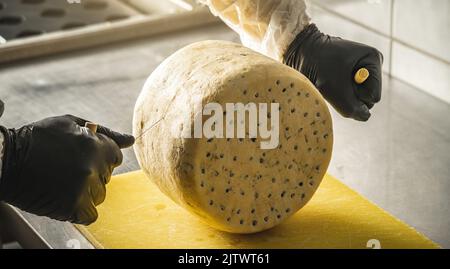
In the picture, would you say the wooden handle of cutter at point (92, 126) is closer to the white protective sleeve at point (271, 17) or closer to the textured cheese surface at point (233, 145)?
the textured cheese surface at point (233, 145)

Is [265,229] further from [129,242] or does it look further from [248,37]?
[248,37]

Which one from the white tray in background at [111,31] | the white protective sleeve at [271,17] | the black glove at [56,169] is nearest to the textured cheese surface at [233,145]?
the black glove at [56,169]

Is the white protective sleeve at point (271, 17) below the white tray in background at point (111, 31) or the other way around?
the other way around

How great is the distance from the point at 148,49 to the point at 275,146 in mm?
1233

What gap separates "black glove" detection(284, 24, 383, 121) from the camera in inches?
85.5

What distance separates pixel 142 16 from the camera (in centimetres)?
321

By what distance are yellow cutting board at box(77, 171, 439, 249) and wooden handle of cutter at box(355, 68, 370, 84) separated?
0.87ft

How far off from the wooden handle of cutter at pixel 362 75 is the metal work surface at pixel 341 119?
280 millimetres

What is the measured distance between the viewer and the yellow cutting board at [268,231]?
203 centimetres

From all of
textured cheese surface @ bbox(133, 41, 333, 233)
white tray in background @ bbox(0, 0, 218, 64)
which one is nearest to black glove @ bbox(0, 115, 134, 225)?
textured cheese surface @ bbox(133, 41, 333, 233)

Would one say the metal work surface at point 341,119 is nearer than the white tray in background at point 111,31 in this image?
Yes

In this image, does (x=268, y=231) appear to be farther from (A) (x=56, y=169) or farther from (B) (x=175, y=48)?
(B) (x=175, y=48)

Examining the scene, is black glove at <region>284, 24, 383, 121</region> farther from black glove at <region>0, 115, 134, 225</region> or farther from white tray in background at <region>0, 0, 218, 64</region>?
white tray in background at <region>0, 0, 218, 64</region>

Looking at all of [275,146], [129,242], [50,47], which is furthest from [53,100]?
[275,146]
